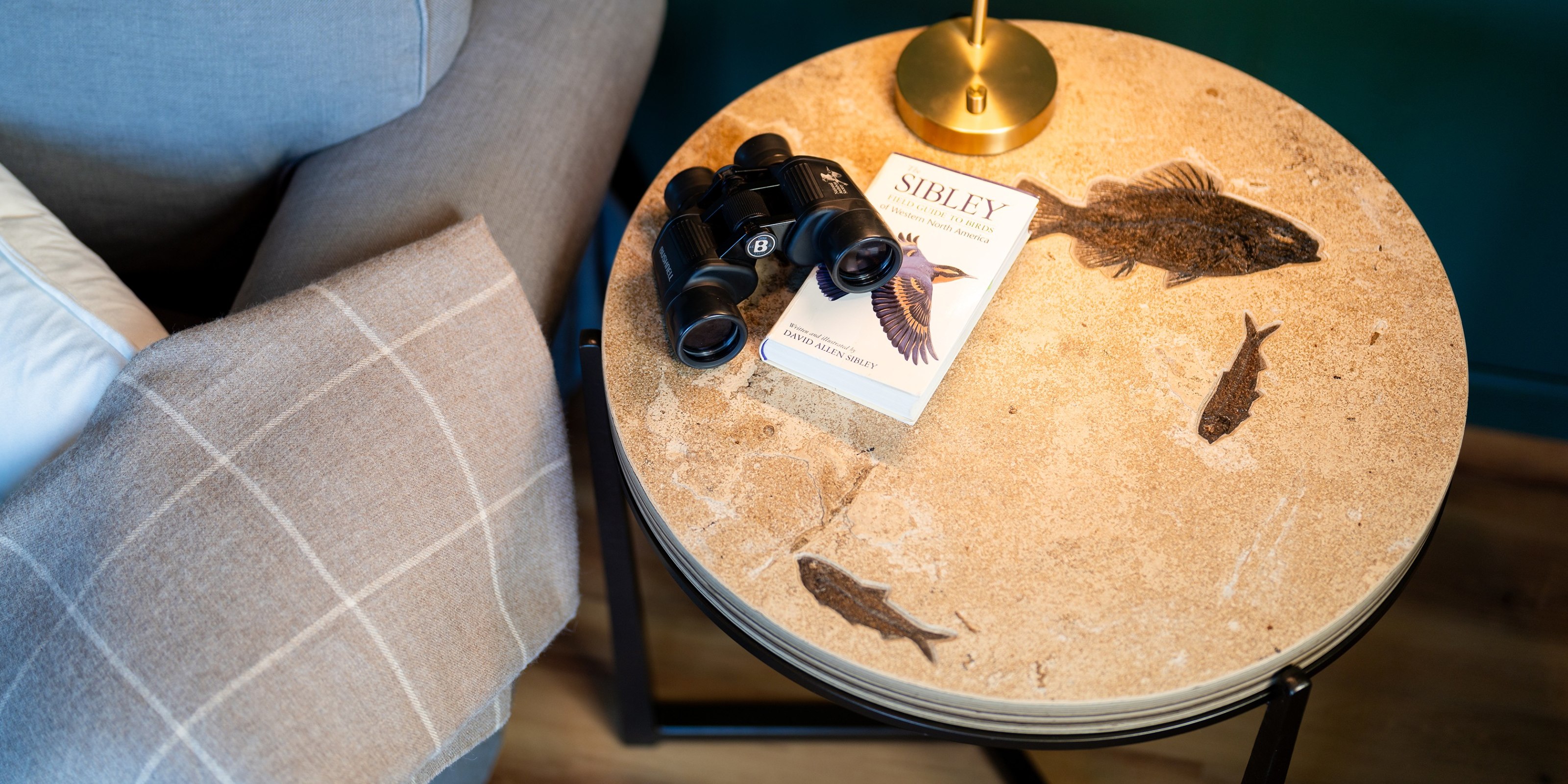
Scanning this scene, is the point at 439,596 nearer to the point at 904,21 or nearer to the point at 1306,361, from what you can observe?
the point at 1306,361

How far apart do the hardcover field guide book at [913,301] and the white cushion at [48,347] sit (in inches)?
19.2

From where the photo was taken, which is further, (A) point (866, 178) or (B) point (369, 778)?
(A) point (866, 178)

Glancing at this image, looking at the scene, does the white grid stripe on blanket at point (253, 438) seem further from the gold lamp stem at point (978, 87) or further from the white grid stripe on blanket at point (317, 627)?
the gold lamp stem at point (978, 87)

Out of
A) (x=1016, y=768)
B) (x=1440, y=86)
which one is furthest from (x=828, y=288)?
(x=1440, y=86)

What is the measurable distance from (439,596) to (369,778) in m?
0.13

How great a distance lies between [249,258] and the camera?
1.03 meters

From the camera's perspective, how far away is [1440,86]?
1.06m

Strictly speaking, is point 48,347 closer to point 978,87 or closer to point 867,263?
point 867,263

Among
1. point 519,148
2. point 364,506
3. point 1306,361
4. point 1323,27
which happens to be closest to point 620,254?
point 519,148

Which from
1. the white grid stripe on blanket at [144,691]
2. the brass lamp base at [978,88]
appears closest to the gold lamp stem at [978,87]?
the brass lamp base at [978,88]

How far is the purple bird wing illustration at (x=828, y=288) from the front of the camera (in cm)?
77

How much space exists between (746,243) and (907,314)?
0.14 m

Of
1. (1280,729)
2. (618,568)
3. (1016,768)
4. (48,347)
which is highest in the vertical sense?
(48,347)

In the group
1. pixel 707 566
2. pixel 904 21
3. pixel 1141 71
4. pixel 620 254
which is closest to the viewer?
pixel 707 566
